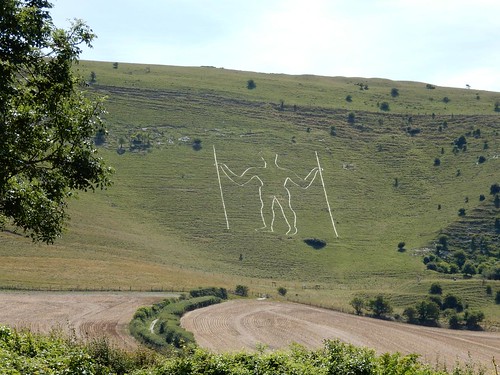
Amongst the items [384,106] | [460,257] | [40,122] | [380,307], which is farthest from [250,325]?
[384,106]

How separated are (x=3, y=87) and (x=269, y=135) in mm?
142408

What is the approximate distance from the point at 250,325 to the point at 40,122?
4408 cm

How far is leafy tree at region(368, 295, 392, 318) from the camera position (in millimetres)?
81438

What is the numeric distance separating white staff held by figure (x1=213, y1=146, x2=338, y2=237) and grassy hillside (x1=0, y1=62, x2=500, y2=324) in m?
1.13

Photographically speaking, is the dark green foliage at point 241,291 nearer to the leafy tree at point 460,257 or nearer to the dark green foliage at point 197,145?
the leafy tree at point 460,257

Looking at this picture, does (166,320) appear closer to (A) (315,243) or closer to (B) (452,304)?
(B) (452,304)

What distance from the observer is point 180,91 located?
7151 inches

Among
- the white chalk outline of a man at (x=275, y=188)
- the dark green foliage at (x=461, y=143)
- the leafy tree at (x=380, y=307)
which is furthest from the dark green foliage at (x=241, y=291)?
the dark green foliage at (x=461, y=143)

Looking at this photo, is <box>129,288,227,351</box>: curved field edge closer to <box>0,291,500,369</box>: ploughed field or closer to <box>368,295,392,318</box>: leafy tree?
<box>0,291,500,369</box>: ploughed field

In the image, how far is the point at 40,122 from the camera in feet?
77.6

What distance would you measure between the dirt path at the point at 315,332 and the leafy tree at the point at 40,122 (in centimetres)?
3016

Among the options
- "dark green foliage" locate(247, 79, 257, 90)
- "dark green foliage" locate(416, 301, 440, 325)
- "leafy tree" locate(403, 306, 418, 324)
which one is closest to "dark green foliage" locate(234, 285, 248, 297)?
"leafy tree" locate(403, 306, 418, 324)

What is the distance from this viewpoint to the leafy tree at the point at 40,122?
21.3 meters

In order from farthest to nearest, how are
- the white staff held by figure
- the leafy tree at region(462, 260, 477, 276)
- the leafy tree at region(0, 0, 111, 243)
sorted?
the white staff held by figure → the leafy tree at region(462, 260, 477, 276) → the leafy tree at region(0, 0, 111, 243)
